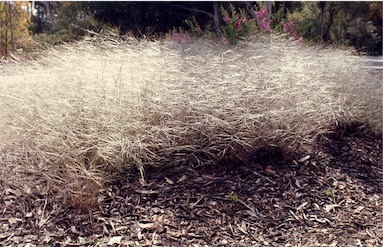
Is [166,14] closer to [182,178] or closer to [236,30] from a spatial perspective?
[236,30]

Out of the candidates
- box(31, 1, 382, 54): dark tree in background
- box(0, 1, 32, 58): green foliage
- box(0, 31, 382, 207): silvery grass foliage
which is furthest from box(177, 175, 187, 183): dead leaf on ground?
box(31, 1, 382, 54): dark tree in background

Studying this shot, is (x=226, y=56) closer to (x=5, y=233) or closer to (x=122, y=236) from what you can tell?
(x=122, y=236)

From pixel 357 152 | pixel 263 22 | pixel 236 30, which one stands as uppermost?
pixel 263 22

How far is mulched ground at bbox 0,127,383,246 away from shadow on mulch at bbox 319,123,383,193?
35mm

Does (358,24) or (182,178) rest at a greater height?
(358,24)

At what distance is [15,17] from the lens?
472 inches

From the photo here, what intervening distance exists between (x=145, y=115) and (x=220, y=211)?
1024 mm

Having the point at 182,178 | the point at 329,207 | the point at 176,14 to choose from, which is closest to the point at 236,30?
the point at 182,178

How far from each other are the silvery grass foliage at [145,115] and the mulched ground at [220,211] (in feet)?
0.44

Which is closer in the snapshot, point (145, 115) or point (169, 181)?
point (169, 181)

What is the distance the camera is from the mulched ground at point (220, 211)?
108 inches

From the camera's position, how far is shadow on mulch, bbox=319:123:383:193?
3636mm

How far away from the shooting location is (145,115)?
11.3ft

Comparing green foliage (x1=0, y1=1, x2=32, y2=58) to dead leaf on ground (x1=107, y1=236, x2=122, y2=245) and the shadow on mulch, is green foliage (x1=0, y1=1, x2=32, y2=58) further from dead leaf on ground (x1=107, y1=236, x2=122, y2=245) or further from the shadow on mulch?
dead leaf on ground (x1=107, y1=236, x2=122, y2=245)
